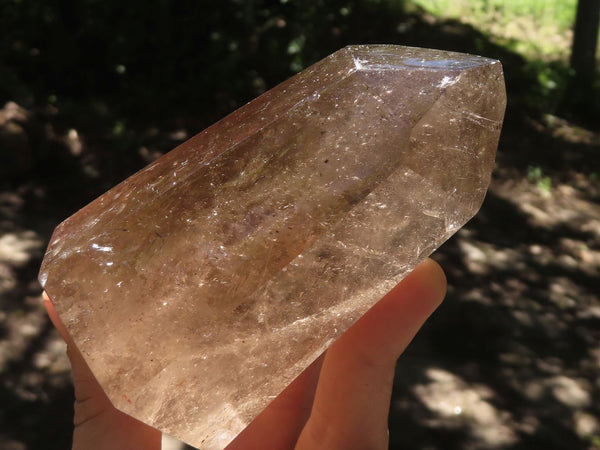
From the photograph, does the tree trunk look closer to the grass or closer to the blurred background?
the blurred background

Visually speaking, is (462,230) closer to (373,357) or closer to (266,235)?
(373,357)

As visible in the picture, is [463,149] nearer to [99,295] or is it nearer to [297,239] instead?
[297,239]

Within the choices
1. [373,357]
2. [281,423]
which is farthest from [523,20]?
[281,423]

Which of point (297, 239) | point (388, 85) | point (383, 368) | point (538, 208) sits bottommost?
point (538, 208)

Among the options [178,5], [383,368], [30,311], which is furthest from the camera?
[178,5]

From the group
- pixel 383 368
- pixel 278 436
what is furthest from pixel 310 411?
pixel 383 368

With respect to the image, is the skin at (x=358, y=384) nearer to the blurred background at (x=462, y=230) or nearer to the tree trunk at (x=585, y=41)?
the blurred background at (x=462, y=230)
